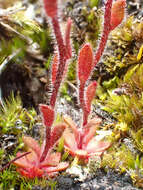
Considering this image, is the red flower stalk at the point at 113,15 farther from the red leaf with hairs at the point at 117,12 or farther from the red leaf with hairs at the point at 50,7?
the red leaf with hairs at the point at 50,7

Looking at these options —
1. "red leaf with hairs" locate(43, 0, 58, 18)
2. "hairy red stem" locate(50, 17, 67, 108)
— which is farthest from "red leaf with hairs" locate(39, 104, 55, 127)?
"red leaf with hairs" locate(43, 0, 58, 18)

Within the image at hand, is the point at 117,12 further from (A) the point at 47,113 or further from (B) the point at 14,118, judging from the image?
(B) the point at 14,118

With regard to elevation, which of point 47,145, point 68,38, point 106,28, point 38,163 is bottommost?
point 38,163

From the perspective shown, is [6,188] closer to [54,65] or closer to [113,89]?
[54,65]

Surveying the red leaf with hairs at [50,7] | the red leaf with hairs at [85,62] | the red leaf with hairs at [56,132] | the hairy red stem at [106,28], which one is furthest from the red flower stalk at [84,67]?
the red leaf with hairs at [50,7]

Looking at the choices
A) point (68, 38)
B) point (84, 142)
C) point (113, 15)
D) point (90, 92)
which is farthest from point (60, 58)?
point (84, 142)

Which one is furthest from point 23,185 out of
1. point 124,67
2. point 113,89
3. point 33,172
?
point 124,67
